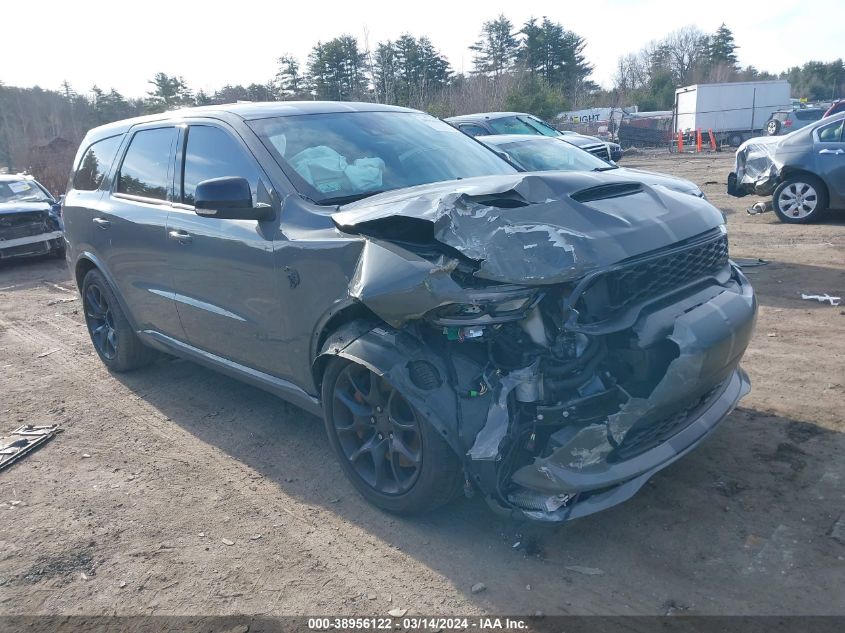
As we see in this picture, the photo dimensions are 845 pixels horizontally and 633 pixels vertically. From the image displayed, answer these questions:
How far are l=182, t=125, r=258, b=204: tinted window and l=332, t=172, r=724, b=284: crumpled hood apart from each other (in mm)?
940

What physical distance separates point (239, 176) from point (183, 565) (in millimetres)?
2072

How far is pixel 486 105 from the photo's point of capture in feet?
114

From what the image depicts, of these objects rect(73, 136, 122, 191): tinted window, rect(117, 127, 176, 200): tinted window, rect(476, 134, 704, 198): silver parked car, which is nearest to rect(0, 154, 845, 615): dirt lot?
rect(117, 127, 176, 200): tinted window

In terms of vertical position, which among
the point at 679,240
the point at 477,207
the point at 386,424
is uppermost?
the point at 477,207

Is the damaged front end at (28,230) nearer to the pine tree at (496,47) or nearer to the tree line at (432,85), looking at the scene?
the tree line at (432,85)

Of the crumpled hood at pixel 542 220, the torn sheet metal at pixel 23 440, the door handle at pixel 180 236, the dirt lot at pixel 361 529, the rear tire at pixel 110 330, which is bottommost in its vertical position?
the torn sheet metal at pixel 23 440

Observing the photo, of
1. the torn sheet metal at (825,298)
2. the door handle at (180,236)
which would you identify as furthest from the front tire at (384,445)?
the torn sheet metal at (825,298)

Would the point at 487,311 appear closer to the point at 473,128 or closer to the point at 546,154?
the point at 546,154

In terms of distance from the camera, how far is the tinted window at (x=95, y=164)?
5.45 metres

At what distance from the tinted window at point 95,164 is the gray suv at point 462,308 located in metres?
1.61

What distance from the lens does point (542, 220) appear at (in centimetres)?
286

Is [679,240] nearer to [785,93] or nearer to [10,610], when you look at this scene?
[10,610]

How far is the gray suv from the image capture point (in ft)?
9.12

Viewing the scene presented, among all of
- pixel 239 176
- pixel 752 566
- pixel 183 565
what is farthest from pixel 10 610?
pixel 752 566
